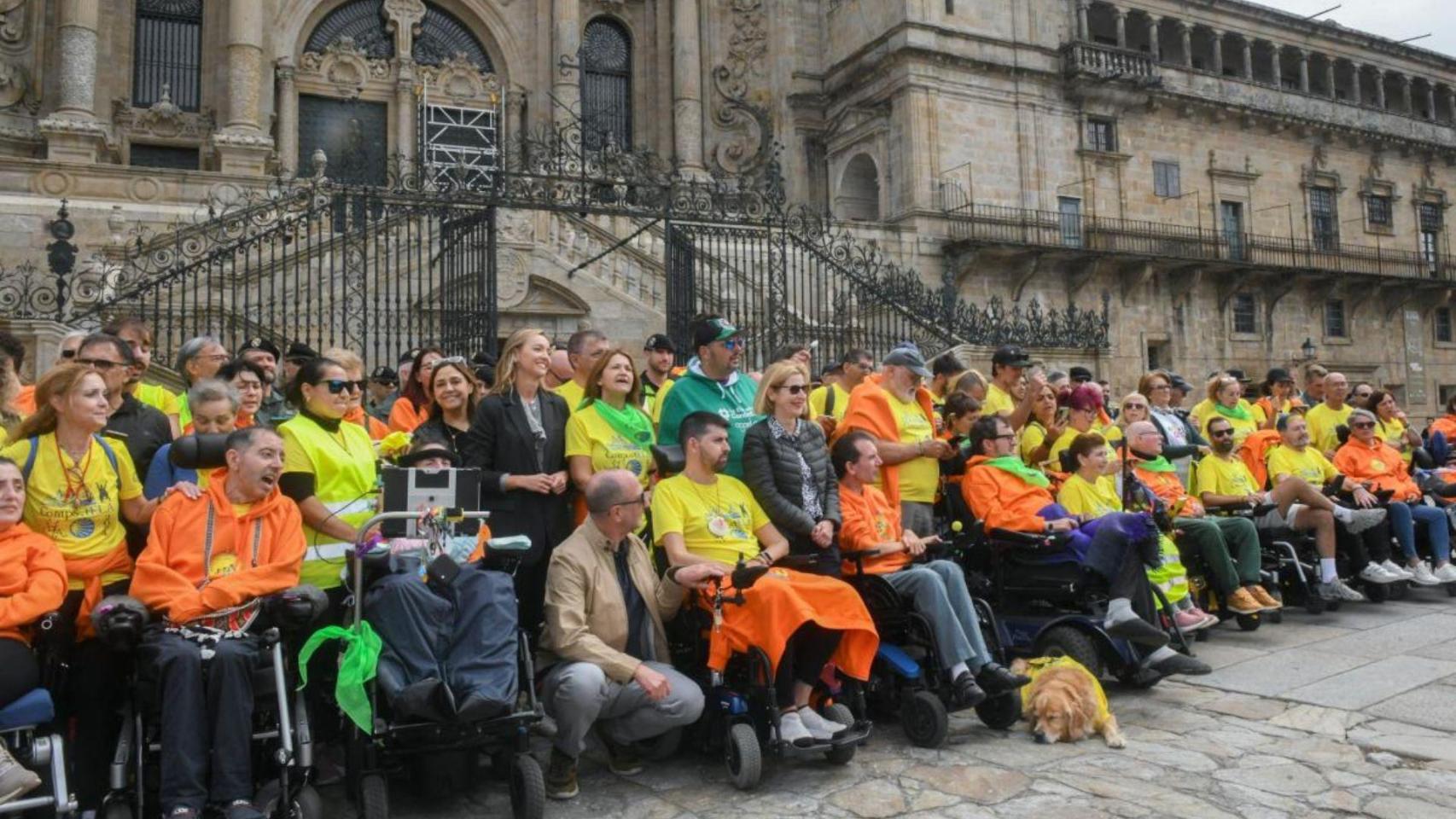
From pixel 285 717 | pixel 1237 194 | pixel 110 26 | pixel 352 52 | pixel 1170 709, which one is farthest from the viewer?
pixel 1237 194

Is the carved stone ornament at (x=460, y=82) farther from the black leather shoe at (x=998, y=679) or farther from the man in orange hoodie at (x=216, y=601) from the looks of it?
the black leather shoe at (x=998, y=679)

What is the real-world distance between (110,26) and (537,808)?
24.7 metres

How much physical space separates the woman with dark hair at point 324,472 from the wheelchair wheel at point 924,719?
2985mm

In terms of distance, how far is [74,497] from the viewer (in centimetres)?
458

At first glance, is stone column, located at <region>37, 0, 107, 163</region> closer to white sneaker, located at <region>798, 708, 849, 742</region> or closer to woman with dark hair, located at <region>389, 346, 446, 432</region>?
woman with dark hair, located at <region>389, 346, 446, 432</region>

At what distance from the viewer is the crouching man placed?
4.73 m

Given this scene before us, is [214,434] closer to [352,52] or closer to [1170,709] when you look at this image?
[1170,709]

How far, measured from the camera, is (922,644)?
18.6 feet

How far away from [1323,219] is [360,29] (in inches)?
1200

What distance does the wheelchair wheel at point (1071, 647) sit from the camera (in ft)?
20.3

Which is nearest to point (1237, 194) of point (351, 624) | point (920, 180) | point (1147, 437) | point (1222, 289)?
point (1222, 289)

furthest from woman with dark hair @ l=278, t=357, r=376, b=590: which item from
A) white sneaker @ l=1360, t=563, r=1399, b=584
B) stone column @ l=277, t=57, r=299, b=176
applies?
stone column @ l=277, t=57, r=299, b=176

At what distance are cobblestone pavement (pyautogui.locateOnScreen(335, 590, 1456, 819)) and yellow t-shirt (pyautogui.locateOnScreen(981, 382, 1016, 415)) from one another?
8.89 feet

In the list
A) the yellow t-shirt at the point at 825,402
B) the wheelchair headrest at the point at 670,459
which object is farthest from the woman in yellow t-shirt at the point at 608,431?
the yellow t-shirt at the point at 825,402
